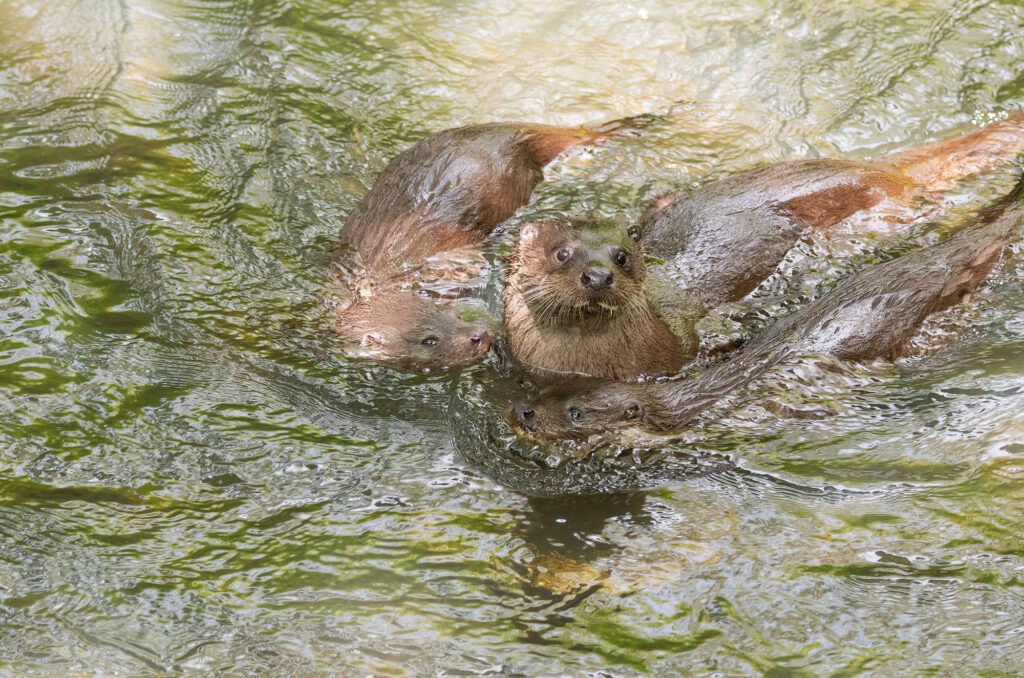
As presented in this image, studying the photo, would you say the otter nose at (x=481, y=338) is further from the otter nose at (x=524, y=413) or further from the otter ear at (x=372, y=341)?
the otter nose at (x=524, y=413)

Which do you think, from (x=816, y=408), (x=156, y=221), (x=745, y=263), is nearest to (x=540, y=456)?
(x=816, y=408)

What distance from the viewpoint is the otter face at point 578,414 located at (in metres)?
3.56

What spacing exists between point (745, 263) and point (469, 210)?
1.25 m

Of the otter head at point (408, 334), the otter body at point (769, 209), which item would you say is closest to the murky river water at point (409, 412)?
the otter head at point (408, 334)

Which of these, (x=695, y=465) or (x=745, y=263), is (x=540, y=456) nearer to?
(x=695, y=465)

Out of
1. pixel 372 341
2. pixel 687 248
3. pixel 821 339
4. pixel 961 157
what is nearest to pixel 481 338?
pixel 372 341

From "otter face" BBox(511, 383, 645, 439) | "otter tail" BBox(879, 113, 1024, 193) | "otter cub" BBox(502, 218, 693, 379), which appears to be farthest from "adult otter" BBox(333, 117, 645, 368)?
"otter tail" BBox(879, 113, 1024, 193)

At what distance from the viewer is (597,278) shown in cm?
373

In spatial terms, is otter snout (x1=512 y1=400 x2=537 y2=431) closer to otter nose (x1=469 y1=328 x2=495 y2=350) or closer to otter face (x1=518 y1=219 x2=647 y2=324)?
otter face (x1=518 y1=219 x2=647 y2=324)

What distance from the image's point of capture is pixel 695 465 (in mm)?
3520

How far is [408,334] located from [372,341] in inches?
5.9

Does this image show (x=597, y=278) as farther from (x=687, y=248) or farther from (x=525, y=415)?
(x=687, y=248)

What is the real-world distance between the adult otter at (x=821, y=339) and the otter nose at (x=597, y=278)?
1.27 feet

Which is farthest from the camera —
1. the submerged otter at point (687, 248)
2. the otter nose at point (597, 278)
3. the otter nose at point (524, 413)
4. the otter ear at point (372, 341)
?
the otter ear at point (372, 341)
